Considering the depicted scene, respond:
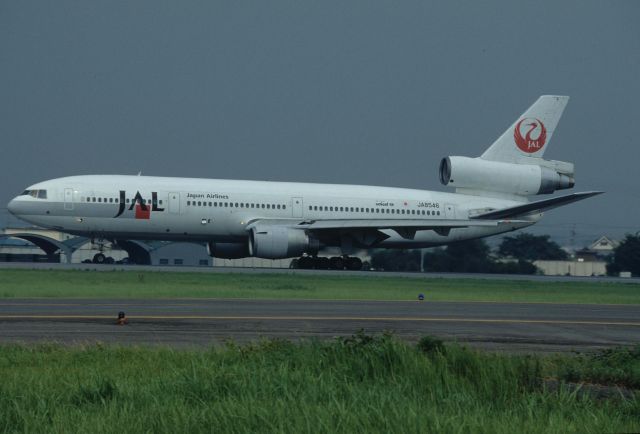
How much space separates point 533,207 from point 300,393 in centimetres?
3693

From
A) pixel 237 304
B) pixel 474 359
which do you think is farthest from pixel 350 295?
pixel 474 359

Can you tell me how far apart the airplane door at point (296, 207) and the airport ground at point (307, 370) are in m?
21.1

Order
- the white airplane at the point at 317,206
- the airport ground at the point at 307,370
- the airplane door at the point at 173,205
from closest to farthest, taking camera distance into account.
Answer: the airport ground at the point at 307,370 < the white airplane at the point at 317,206 < the airplane door at the point at 173,205

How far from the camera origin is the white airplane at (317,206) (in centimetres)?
4097

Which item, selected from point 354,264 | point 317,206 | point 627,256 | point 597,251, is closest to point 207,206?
point 317,206

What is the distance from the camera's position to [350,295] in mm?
27828

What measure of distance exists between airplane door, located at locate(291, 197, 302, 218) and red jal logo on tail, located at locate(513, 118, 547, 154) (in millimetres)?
12192

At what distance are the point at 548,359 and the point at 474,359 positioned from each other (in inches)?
90.9

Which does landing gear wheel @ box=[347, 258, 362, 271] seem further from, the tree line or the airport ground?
the airport ground

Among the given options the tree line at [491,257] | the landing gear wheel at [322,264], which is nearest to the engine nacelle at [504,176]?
the tree line at [491,257]

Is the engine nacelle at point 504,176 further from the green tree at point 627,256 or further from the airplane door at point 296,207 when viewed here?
the airplane door at point 296,207

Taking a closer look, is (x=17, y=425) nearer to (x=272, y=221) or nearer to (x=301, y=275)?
(x=301, y=275)

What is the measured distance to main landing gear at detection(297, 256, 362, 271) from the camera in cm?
4462

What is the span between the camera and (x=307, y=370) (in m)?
10.5
